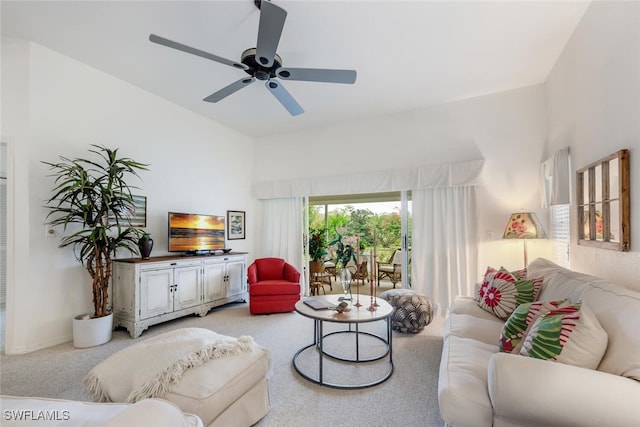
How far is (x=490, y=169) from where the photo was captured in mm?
3781

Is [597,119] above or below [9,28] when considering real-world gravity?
below

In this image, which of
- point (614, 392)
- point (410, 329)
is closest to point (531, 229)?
point (410, 329)

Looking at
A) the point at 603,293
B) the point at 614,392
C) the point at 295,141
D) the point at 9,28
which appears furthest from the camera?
the point at 295,141

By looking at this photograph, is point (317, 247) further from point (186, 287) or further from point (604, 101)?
point (604, 101)

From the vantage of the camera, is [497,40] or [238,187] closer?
[497,40]

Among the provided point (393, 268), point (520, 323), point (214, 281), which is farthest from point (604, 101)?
point (214, 281)

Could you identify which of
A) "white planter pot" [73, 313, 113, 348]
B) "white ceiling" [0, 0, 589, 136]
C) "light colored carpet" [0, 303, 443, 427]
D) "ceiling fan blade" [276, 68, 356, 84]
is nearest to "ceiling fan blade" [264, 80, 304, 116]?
"ceiling fan blade" [276, 68, 356, 84]

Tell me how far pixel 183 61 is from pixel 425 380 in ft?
12.6

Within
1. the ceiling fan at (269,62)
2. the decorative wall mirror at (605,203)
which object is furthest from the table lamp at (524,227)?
the ceiling fan at (269,62)

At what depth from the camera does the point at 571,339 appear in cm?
128

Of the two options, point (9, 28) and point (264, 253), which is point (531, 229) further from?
point (9, 28)

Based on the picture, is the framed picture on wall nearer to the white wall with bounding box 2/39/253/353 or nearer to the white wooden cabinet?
the white wooden cabinet

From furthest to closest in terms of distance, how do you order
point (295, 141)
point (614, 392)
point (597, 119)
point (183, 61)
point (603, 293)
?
point (295, 141), point (183, 61), point (597, 119), point (603, 293), point (614, 392)

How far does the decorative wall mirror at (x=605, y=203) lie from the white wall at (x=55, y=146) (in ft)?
15.3
